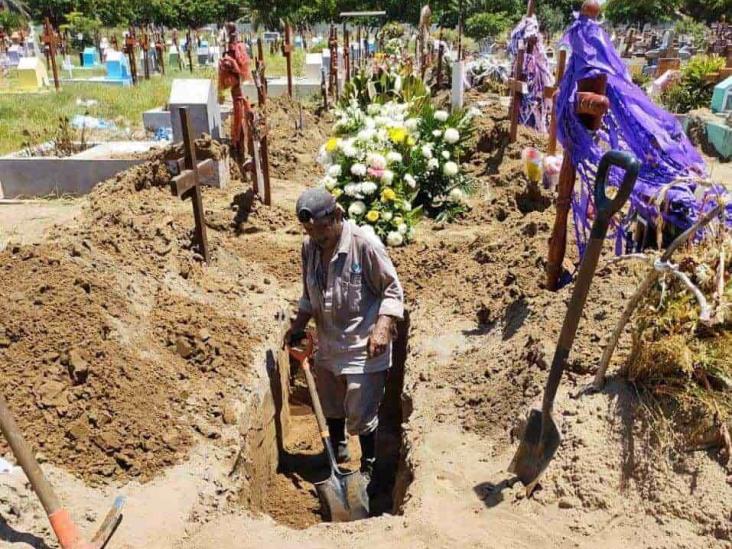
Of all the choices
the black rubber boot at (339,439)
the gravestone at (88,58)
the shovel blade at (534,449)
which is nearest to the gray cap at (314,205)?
the shovel blade at (534,449)

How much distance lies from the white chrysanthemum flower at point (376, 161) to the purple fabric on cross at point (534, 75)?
12.7 ft

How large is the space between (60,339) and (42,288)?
1.60ft

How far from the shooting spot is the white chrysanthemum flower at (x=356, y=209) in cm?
611

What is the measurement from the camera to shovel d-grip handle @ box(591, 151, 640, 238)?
2164mm

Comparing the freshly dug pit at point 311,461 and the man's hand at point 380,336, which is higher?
the man's hand at point 380,336

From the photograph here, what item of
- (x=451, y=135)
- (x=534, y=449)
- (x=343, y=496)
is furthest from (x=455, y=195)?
(x=534, y=449)

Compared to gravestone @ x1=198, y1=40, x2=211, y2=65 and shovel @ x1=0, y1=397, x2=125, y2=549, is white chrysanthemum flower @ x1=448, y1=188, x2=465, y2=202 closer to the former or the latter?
shovel @ x1=0, y1=397, x2=125, y2=549

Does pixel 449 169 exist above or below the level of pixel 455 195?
above

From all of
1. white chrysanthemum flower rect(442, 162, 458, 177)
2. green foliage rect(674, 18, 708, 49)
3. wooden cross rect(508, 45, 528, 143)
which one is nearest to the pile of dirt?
white chrysanthemum flower rect(442, 162, 458, 177)

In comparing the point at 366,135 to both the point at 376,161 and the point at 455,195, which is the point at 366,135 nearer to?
the point at 376,161

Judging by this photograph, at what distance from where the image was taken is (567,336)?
8.16 ft

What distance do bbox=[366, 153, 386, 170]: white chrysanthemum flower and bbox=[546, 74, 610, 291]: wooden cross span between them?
98.9 inches

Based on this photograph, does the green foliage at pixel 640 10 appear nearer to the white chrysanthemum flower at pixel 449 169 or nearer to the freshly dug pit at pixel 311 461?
the white chrysanthemum flower at pixel 449 169

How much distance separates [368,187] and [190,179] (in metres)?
1.92
